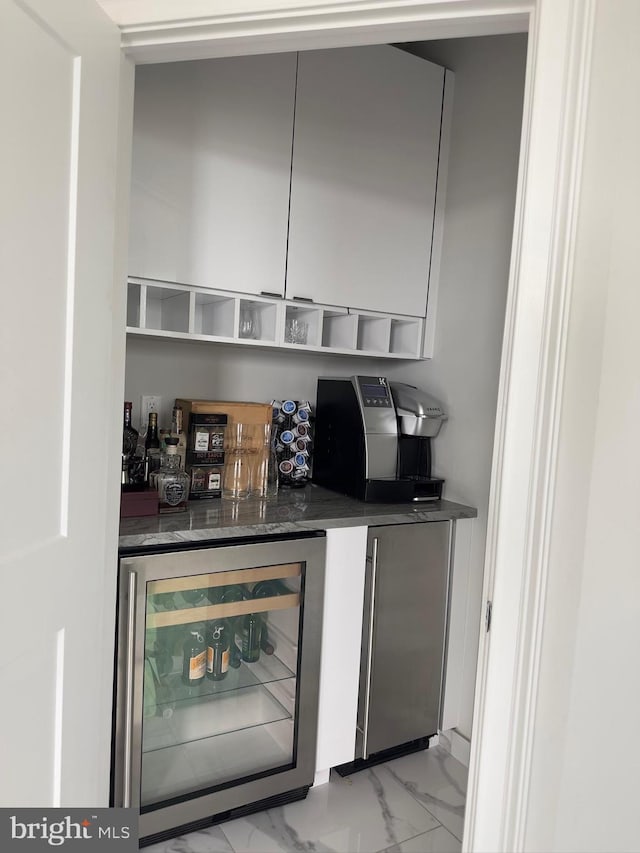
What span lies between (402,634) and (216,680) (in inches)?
25.4

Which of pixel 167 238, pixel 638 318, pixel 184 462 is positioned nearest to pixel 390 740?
pixel 184 462

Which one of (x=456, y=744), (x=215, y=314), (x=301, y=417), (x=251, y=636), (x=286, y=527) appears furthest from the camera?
(x=301, y=417)

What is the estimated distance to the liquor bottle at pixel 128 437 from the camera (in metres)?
1.84

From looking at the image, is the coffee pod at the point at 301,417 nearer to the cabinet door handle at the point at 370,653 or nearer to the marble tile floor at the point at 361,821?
the cabinet door handle at the point at 370,653

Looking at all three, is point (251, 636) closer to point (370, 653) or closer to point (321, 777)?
point (370, 653)

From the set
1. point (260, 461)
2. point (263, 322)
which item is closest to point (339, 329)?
point (263, 322)

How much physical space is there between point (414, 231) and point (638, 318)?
4.57 feet

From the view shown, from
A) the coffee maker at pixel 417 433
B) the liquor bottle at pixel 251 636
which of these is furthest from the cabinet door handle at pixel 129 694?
the coffee maker at pixel 417 433

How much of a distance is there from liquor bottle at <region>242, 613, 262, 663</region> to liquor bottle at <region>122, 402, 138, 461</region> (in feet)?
2.06

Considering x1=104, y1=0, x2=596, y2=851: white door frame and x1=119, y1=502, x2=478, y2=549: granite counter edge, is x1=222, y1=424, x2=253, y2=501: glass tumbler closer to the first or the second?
x1=119, y1=502, x2=478, y2=549: granite counter edge

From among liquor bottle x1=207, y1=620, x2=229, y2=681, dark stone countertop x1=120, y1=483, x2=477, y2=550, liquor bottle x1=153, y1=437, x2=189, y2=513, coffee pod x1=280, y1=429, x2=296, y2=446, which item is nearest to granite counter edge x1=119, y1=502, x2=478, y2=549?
dark stone countertop x1=120, y1=483, x2=477, y2=550

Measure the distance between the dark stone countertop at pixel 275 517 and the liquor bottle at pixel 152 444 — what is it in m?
0.18

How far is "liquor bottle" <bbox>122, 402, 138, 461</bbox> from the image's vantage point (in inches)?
Answer: 72.3

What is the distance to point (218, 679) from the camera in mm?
1836
